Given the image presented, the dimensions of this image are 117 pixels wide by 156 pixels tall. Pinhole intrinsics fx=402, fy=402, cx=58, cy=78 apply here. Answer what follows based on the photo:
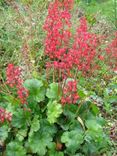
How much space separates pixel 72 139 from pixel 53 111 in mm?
328

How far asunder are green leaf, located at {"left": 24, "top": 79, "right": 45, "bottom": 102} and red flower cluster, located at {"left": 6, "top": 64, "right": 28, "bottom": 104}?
0.43 ft

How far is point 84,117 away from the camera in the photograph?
4062 millimetres

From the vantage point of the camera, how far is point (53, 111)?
12.6 ft

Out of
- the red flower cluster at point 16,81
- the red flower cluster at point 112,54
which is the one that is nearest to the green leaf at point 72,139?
the red flower cluster at point 16,81

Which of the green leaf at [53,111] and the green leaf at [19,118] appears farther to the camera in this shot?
the green leaf at [19,118]

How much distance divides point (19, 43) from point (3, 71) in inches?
26.2

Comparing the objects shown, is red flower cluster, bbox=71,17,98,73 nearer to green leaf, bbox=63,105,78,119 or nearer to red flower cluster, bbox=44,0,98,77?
red flower cluster, bbox=44,0,98,77

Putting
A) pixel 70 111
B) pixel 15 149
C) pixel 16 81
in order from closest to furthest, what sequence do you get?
1. pixel 16 81
2. pixel 15 149
3. pixel 70 111

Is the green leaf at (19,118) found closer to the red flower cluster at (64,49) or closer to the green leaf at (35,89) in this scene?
the green leaf at (35,89)

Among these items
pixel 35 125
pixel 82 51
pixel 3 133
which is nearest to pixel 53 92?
pixel 35 125

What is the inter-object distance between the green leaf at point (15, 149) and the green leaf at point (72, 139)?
41 centimetres

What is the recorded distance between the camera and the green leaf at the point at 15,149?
3.90m

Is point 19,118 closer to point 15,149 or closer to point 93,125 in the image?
point 15,149

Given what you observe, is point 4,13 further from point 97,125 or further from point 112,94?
point 97,125
